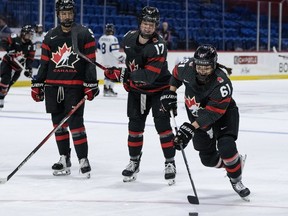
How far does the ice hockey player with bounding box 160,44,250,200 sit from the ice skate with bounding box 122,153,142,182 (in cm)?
61

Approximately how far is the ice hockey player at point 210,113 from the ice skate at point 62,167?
3.61ft

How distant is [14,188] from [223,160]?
1301 millimetres

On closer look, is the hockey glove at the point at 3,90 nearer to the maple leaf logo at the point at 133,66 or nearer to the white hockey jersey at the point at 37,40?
the white hockey jersey at the point at 37,40

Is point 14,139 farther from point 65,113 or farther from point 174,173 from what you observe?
point 174,173

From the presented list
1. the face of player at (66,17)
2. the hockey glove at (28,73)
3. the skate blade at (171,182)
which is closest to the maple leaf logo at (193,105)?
the skate blade at (171,182)

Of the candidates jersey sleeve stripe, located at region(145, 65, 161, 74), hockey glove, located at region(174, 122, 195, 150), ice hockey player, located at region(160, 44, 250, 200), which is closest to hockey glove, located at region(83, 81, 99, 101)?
jersey sleeve stripe, located at region(145, 65, 161, 74)

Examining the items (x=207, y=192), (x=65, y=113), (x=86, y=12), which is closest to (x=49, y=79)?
(x=65, y=113)

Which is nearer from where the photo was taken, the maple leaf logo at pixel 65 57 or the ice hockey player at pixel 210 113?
the ice hockey player at pixel 210 113

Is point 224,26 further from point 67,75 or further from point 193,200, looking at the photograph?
point 193,200

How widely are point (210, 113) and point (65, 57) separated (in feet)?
4.23

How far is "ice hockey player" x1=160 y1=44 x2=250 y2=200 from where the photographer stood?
4.53 meters

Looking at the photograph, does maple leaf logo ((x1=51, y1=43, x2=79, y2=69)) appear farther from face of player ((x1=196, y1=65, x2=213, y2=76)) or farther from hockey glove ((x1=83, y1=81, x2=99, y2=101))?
face of player ((x1=196, y1=65, x2=213, y2=76))

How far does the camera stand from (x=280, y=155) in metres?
6.58

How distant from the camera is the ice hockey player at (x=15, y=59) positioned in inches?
437
